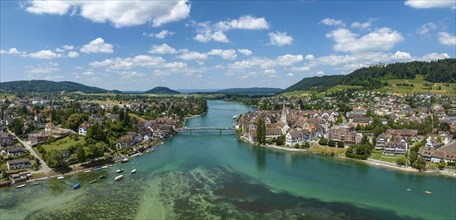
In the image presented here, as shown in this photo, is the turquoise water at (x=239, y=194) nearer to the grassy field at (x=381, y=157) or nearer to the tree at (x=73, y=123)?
the grassy field at (x=381, y=157)

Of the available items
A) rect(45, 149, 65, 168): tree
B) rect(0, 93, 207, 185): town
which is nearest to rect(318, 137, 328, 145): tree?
rect(0, 93, 207, 185): town

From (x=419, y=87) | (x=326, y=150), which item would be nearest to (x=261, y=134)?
(x=326, y=150)

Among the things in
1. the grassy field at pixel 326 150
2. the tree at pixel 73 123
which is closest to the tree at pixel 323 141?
the grassy field at pixel 326 150

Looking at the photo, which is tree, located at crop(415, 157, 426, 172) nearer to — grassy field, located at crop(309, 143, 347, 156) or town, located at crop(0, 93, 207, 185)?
grassy field, located at crop(309, 143, 347, 156)

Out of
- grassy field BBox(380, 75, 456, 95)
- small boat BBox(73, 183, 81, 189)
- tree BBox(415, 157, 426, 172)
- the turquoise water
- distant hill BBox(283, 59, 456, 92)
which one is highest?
distant hill BBox(283, 59, 456, 92)

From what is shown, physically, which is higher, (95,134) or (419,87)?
(419,87)

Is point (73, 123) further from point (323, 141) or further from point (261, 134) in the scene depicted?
point (323, 141)
